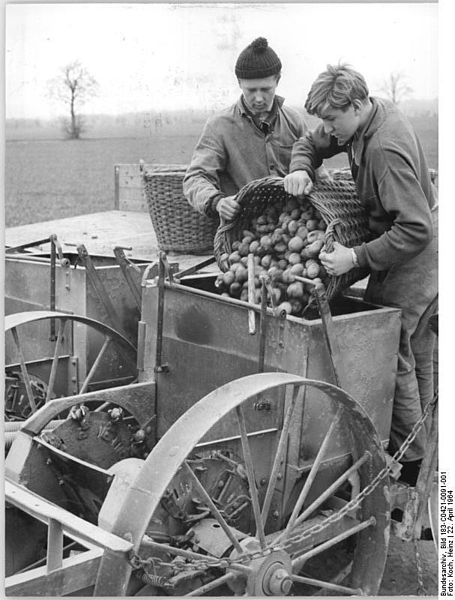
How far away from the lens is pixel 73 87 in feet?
18.5

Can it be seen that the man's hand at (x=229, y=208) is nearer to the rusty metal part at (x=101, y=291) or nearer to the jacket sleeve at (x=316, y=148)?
the jacket sleeve at (x=316, y=148)

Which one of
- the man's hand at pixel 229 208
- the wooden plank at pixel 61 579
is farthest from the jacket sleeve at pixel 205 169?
the wooden plank at pixel 61 579

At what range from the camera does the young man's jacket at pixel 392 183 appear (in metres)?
3.62

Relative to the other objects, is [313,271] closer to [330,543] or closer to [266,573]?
[330,543]

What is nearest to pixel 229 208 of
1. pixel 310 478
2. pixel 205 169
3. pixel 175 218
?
pixel 205 169

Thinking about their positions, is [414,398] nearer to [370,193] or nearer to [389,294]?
[389,294]

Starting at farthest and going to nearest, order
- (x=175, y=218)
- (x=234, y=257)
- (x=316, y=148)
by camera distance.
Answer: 1. (x=175, y=218)
2. (x=316, y=148)
3. (x=234, y=257)

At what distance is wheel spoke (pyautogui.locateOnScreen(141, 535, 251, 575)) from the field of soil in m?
2.66

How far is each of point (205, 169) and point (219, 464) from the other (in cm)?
233

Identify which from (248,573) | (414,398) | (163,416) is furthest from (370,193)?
(248,573)

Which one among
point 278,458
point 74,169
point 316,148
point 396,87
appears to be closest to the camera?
point 278,458

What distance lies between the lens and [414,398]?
402 cm

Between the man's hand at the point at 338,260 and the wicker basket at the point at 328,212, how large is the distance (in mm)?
40

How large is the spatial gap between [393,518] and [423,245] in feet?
4.68
